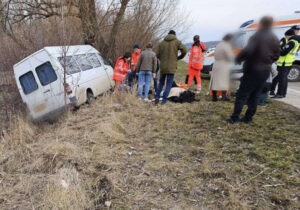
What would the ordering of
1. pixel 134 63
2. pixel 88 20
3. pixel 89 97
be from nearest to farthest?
pixel 89 97 < pixel 134 63 < pixel 88 20

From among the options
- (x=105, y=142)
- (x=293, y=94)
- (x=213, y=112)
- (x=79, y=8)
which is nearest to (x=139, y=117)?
(x=105, y=142)

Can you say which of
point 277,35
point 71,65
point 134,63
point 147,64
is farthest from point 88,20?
point 277,35

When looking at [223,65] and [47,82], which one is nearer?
[223,65]

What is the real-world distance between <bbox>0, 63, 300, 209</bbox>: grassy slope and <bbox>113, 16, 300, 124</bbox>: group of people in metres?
0.72

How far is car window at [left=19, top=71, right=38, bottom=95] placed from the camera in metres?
5.14

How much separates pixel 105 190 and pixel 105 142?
3.78ft

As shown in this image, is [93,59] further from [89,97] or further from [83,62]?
[89,97]

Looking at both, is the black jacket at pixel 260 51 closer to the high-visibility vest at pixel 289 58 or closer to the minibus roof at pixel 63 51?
the high-visibility vest at pixel 289 58

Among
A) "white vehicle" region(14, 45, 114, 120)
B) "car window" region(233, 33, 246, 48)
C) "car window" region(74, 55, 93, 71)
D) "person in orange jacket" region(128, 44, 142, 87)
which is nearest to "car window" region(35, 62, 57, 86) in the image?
"white vehicle" region(14, 45, 114, 120)

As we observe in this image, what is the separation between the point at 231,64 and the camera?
3.77 metres

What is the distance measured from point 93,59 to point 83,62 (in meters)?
0.65

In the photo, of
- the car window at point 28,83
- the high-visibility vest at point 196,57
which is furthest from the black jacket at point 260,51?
the car window at point 28,83

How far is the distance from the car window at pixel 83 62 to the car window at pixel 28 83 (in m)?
1.29

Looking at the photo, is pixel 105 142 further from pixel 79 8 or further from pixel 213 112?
pixel 79 8
